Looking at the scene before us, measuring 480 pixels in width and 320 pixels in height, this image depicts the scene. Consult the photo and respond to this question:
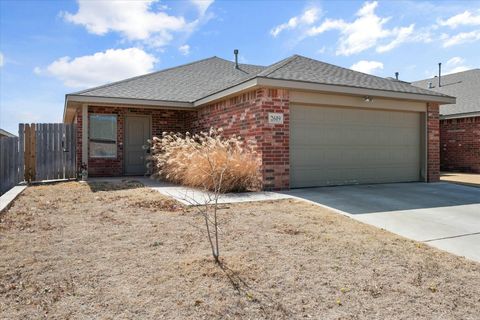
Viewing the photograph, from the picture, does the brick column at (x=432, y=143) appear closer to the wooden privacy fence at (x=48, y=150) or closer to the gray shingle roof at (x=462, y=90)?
the gray shingle roof at (x=462, y=90)

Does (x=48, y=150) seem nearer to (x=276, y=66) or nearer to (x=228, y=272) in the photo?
(x=276, y=66)

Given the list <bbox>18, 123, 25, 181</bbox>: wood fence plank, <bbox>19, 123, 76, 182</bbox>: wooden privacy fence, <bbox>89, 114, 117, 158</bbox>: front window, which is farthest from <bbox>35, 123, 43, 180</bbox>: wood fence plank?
<bbox>89, 114, 117, 158</bbox>: front window

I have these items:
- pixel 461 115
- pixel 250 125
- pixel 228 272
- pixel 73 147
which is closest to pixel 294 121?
pixel 250 125

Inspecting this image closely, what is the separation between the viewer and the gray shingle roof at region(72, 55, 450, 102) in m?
9.27

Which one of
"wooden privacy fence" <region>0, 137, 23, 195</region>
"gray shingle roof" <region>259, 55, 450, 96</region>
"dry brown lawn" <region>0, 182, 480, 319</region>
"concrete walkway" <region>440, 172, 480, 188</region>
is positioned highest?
"gray shingle roof" <region>259, 55, 450, 96</region>

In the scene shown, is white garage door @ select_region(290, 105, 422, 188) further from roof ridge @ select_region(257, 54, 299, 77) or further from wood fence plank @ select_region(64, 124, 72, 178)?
wood fence plank @ select_region(64, 124, 72, 178)

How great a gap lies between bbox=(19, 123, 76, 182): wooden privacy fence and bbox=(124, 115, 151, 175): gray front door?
5.53ft

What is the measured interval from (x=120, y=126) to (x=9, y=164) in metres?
3.43

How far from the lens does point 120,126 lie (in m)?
12.5

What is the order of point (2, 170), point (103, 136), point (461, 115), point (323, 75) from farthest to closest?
point (461, 115), point (103, 136), point (2, 170), point (323, 75)

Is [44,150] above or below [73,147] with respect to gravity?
below

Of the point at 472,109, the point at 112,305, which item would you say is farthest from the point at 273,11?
the point at 472,109

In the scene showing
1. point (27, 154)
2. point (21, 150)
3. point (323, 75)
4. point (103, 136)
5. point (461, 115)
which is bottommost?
point (27, 154)

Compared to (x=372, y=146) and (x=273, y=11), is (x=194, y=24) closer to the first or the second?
(x=273, y=11)
